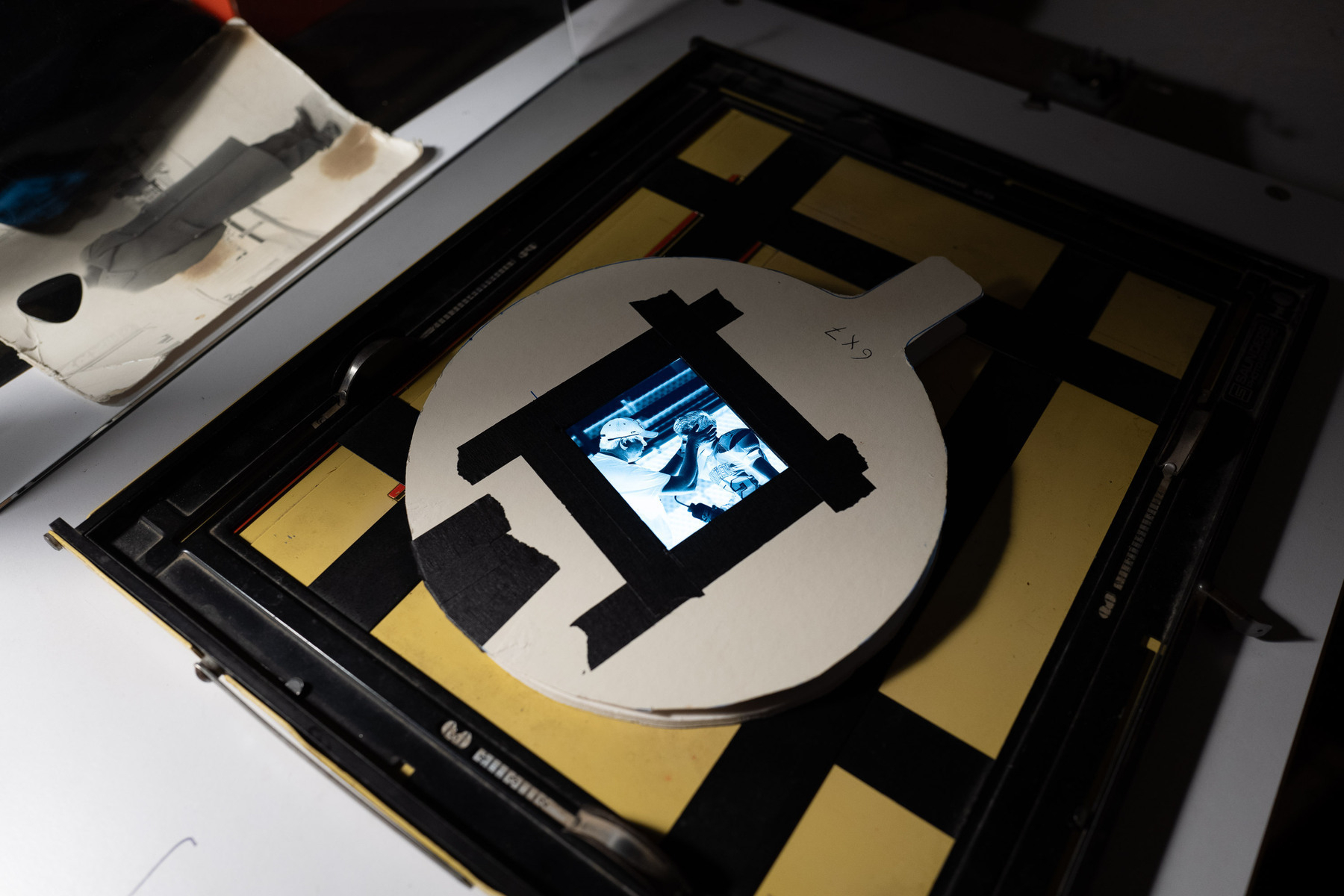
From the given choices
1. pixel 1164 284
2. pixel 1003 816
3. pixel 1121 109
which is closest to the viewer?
pixel 1003 816

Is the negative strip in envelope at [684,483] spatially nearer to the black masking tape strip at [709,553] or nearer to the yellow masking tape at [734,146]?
the black masking tape strip at [709,553]

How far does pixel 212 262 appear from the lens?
54.1 inches

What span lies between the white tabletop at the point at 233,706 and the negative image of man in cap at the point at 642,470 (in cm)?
45

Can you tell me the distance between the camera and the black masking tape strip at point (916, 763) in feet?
2.94

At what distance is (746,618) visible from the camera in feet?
3.04

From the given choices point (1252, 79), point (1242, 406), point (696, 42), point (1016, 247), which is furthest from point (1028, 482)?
point (1252, 79)

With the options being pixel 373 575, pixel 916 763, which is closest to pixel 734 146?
pixel 373 575

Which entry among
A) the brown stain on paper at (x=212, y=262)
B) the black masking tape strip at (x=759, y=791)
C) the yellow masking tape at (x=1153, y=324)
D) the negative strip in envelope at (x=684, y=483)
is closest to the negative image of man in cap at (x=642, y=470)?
the negative strip in envelope at (x=684, y=483)

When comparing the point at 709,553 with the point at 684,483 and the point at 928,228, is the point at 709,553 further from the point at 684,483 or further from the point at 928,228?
the point at 928,228

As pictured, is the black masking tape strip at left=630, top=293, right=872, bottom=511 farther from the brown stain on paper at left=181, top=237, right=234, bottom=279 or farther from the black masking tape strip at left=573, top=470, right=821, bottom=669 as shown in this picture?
the brown stain on paper at left=181, top=237, right=234, bottom=279

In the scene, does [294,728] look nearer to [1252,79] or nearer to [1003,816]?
[1003,816]

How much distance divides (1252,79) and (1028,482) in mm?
1168

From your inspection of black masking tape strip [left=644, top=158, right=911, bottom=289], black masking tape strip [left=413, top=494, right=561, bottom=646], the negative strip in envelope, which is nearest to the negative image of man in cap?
the negative strip in envelope

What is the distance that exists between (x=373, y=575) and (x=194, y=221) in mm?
754
